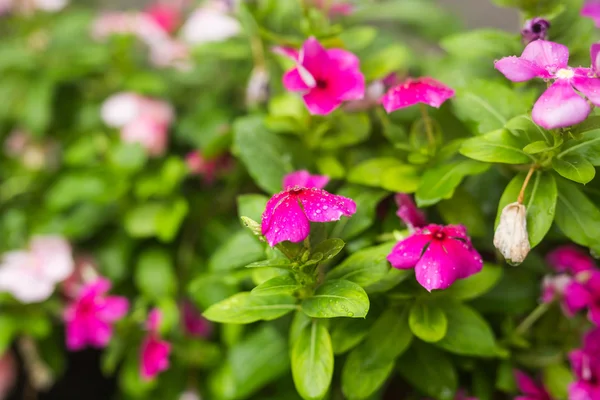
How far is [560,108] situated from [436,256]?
0.19 m

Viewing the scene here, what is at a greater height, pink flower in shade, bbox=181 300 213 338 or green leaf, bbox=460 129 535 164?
green leaf, bbox=460 129 535 164

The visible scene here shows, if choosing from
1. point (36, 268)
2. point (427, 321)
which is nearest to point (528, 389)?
point (427, 321)

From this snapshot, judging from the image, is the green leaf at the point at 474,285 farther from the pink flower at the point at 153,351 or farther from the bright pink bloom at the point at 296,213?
the pink flower at the point at 153,351

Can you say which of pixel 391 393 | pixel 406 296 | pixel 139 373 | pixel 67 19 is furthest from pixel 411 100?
pixel 67 19

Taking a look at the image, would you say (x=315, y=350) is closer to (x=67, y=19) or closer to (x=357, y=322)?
(x=357, y=322)

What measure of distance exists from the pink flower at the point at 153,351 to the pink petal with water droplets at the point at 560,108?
2.23 feet

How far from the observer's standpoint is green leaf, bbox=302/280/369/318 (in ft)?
1.86

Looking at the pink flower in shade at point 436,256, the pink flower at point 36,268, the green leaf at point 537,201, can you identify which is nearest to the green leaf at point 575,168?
the green leaf at point 537,201

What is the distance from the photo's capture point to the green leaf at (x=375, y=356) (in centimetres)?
67

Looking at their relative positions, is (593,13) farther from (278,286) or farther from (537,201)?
(278,286)

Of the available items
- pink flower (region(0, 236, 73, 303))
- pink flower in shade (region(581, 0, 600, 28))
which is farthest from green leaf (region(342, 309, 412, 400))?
pink flower (region(0, 236, 73, 303))

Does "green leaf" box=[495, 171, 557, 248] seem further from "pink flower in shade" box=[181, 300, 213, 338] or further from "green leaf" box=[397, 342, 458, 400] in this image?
"pink flower in shade" box=[181, 300, 213, 338]

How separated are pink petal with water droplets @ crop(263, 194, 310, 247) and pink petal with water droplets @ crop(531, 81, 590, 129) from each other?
257 mm

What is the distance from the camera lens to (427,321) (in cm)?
67
